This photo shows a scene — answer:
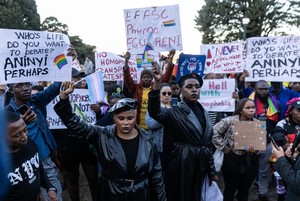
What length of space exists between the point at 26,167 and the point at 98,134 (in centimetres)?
63

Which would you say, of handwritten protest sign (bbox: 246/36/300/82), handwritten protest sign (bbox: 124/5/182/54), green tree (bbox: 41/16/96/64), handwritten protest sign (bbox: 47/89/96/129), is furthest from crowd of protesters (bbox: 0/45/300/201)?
green tree (bbox: 41/16/96/64)

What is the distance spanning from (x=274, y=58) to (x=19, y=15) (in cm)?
3029

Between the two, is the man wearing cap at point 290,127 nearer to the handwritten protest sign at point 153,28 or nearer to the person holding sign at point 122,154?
the handwritten protest sign at point 153,28

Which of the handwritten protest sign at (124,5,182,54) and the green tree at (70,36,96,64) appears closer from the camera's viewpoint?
the handwritten protest sign at (124,5,182,54)

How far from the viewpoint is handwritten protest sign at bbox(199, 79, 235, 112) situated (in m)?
5.36

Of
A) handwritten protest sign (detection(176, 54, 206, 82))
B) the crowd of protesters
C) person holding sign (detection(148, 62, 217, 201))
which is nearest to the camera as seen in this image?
the crowd of protesters

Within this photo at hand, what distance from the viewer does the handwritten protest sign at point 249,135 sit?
3.85 meters

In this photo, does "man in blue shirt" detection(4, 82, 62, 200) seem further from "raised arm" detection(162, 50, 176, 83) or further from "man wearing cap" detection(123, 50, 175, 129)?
"raised arm" detection(162, 50, 176, 83)

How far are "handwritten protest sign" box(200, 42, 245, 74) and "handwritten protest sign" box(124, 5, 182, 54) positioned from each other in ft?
6.55

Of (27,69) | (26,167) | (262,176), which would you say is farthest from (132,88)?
(26,167)

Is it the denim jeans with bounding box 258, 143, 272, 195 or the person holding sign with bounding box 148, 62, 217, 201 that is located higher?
the person holding sign with bounding box 148, 62, 217, 201

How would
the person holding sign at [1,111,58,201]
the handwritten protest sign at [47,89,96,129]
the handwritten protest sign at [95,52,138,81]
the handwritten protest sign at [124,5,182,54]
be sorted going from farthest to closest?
the handwritten protest sign at [95,52,138,81] < the handwritten protest sign at [47,89,96,129] < the handwritten protest sign at [124,5,182,54] < the person holding sign at [1,111,58,201]

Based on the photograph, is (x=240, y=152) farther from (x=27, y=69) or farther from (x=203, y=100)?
(x=27, y=69)

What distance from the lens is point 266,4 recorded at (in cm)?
3441
